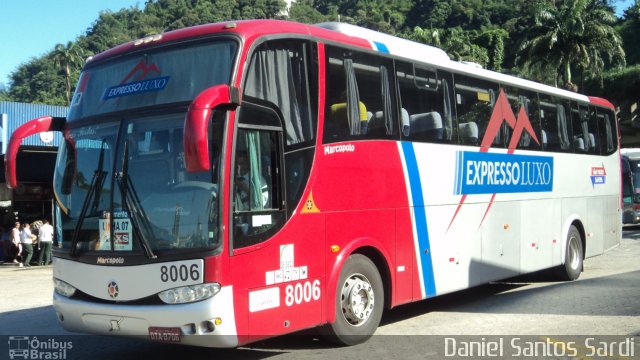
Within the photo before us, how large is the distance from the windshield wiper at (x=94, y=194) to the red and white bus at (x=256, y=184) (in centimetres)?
2

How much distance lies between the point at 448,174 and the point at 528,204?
9.20 ft

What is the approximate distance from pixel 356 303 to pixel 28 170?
1811 cm

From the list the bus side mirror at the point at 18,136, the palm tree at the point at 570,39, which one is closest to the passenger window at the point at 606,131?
the bus side mirror at the point at 18,136

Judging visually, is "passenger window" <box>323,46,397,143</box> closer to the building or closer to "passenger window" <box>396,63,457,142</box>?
"passenger window" <box>396,63,457,142</box>

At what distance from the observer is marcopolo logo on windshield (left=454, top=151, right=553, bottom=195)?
987 centimetres

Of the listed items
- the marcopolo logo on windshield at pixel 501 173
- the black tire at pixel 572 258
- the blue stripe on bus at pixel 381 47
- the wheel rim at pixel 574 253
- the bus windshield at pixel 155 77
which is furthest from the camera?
the wheel rim at pixel 574 253

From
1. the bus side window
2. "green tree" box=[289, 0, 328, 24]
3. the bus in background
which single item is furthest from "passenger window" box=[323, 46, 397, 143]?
"green tree" box=[289, 0, 328, 24]

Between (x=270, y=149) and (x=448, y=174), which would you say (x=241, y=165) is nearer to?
(x=270, y=149)

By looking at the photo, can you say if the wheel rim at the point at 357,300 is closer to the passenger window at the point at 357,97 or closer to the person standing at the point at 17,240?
the passenger window at the point at 357,97

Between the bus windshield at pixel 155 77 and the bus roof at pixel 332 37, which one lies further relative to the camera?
the bus roof at pixel 332 37

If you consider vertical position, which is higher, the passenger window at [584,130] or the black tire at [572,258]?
the passenger window at [584,130]

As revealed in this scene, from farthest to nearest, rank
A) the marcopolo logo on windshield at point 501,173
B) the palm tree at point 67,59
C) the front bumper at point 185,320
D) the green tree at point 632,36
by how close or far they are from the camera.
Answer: the palm tree at point 67,59 < the green tree at point 632,36 < the marcopolo logo on windshield at point 501,173 < the front bumper at point 185,320

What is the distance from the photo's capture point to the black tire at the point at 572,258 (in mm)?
12828

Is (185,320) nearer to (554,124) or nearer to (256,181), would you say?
(256,181)
